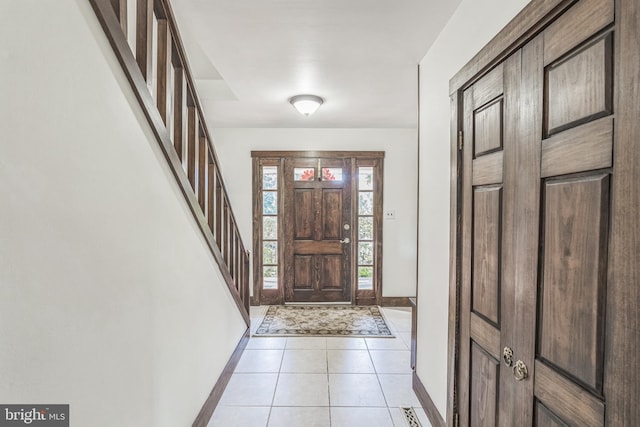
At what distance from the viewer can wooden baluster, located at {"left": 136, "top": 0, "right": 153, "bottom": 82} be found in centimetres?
136

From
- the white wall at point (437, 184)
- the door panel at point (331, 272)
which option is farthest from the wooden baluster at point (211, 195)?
the door panel at point (331, 272)

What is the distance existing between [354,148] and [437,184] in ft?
8.83

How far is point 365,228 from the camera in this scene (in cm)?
474

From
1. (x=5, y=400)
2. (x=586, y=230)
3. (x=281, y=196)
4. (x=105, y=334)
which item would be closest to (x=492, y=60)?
(x=586, y=230)

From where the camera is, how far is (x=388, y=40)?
7.13 ft

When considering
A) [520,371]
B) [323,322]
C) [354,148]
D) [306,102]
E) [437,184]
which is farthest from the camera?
[354,148]

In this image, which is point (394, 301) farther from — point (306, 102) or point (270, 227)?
point (306, 102)

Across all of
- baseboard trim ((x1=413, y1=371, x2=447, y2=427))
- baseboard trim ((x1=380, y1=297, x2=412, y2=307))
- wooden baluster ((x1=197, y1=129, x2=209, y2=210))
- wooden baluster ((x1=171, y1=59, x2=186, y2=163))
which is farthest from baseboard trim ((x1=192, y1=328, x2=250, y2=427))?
baseboard trim ((x1=380, y1=297, x2=412, y2=307))

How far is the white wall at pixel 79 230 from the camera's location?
75 centimetres

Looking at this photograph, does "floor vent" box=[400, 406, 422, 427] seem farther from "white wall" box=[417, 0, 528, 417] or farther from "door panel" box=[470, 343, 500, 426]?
"door panel" box=[470, 343, 500, 426]

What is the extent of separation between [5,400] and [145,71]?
3.78 feet

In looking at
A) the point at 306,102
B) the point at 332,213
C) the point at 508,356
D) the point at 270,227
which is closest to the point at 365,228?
the point at 332,213

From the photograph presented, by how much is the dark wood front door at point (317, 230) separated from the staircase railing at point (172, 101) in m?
1.83

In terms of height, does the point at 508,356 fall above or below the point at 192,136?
below
